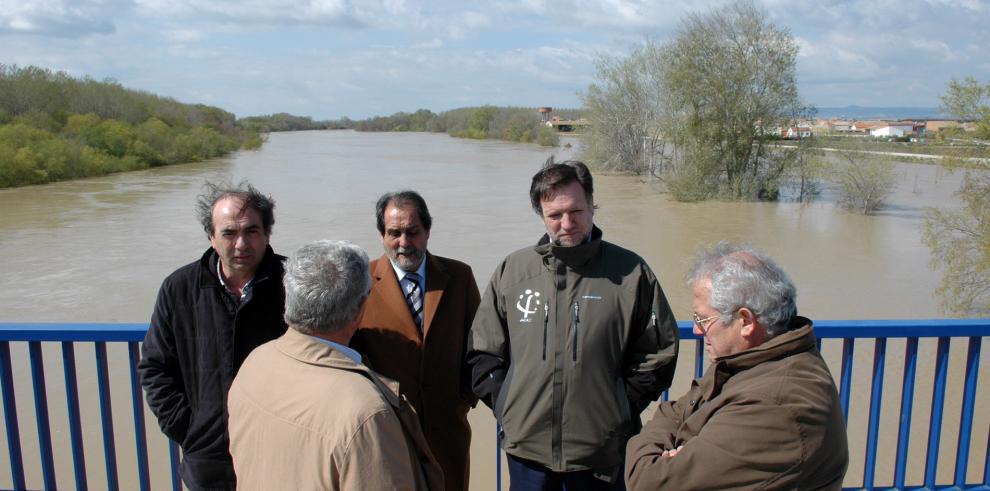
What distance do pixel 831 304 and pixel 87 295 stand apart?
42.9ft

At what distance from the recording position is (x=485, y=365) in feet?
8.11

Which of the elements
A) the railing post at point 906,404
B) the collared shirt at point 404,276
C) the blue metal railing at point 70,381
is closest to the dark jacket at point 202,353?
the blue metal railing at point 70,381

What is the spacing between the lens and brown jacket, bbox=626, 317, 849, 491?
155cm

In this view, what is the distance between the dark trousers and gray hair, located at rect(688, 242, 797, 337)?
2.95 feet

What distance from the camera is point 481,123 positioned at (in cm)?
9344

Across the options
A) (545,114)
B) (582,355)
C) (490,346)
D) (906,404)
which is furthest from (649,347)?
(545,114)

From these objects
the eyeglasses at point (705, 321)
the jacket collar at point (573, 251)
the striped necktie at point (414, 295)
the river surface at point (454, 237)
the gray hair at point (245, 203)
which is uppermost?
Result: the gray hair at point (245, 203)

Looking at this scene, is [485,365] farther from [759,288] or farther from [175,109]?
[175,109]

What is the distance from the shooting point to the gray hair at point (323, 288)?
175cm

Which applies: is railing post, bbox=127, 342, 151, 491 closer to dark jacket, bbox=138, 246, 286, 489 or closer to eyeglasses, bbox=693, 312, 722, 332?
dark jacket, bbox=138, 246, 286, 489

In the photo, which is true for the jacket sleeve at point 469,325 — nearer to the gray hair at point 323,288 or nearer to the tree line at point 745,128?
the gray hair at point 323,288

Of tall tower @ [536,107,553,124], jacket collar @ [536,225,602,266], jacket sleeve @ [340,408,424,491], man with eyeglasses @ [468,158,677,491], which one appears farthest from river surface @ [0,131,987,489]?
tall tower @ [536,107,553,124]

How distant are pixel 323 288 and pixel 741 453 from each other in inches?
41.1

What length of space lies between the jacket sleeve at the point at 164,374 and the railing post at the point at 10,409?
737 millimetres
